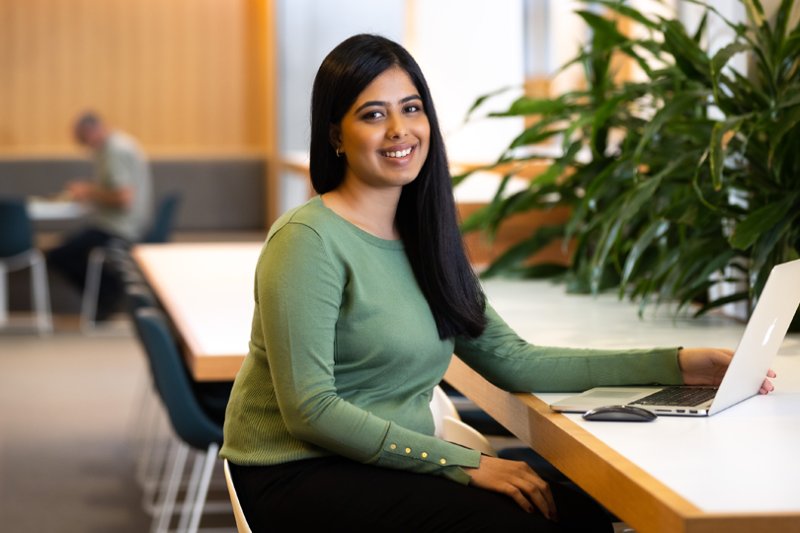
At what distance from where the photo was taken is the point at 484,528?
1.27 meters

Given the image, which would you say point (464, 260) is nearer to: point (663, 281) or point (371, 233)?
point (371, 233)

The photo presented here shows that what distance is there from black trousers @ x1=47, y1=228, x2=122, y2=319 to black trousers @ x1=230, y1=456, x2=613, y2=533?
558 centimetres

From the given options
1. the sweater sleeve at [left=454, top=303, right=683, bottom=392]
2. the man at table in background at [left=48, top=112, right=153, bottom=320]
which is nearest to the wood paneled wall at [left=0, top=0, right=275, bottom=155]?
the man at table in background at [left=48, top=112, right=153, bottom=320]

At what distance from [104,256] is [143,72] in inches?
117

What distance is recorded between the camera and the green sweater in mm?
1311

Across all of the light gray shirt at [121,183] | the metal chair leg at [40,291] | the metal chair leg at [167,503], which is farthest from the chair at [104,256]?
the metal chair leg at [167,503]

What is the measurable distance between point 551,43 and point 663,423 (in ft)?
14.4

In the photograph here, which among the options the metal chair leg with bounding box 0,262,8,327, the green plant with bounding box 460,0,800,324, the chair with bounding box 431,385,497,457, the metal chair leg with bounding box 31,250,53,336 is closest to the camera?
the chair with bounding box 431,385,497,457

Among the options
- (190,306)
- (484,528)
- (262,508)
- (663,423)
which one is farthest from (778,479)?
(190,306)

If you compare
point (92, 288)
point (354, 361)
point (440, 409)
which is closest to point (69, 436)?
point (440, 409)

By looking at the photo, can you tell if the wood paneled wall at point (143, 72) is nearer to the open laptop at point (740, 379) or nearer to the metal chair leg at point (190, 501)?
the metal chair leg at point (190, 501)

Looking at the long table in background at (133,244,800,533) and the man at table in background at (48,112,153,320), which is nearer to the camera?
the long table in background at (133,244,800,533)

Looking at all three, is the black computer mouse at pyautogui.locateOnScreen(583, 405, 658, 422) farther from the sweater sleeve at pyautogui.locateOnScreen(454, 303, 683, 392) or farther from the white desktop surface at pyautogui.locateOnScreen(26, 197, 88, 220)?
the white desktop surface at pyautogui.locateOnScreen(26, 197, 88, 220)

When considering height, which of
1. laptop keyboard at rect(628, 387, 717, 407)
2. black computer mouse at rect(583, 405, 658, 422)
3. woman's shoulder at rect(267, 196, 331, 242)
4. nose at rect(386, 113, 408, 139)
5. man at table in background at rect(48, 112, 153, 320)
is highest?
nose at rect(386, 113, 408, 139)
